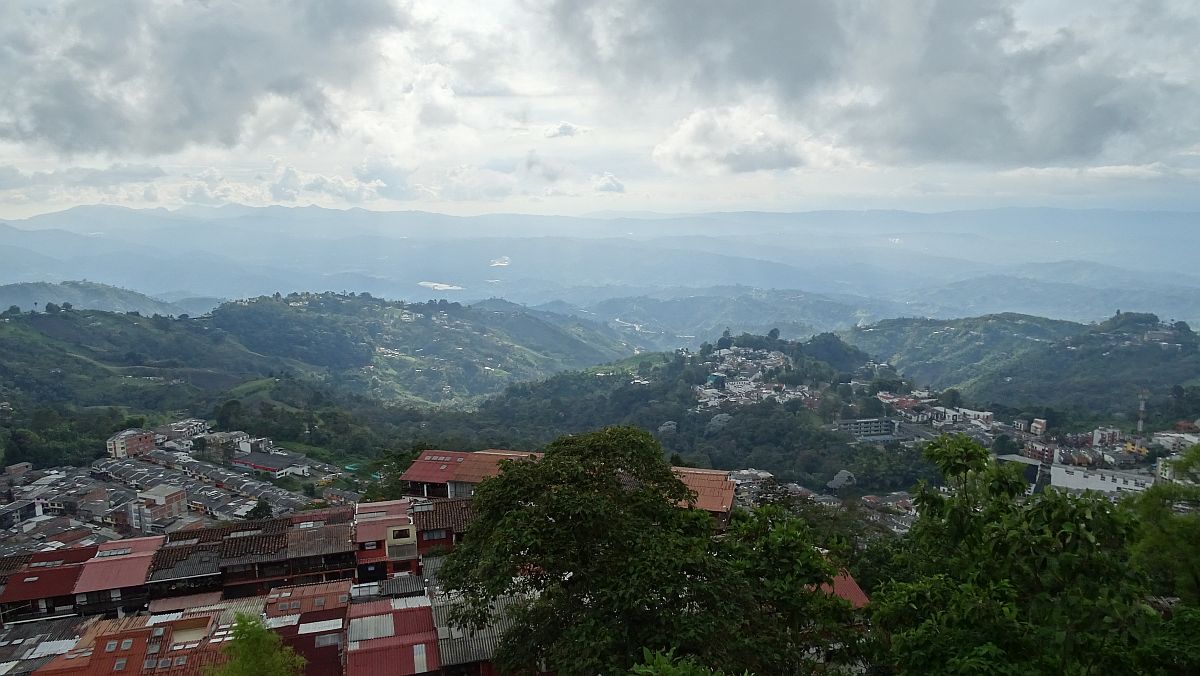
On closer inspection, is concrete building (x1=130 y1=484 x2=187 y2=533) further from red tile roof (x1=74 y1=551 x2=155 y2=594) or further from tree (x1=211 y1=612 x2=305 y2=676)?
tree (x1=211 y1=612 x2=305 y2=676)

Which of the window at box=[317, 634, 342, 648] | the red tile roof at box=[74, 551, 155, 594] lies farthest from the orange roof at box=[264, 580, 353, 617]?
the red tile roof at box=[74, 551, 155, 594]

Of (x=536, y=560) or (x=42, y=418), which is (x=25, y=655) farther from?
(x=42, y=418)

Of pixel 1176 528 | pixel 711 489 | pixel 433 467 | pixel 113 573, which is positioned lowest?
pixel 433 467

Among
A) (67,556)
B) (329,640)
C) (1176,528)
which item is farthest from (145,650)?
(1176,528)

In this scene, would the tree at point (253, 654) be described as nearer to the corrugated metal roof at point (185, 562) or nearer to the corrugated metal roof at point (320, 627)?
the corrugated metal roof at point (320, 627)

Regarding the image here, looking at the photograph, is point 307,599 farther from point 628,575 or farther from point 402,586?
point 628,575

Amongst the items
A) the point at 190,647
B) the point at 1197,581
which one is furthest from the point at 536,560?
the point at 1197,581

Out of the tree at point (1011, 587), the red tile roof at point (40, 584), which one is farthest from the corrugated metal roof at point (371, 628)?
the red tile roof at point (40, 584)
